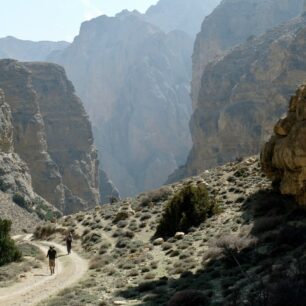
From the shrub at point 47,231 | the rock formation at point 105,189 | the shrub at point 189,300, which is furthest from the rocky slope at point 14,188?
the shrub at point 189,300

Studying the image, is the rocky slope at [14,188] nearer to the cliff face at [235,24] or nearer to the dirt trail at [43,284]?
the dirt trail at [43,284]

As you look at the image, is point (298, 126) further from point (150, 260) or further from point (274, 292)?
point (274, 292)

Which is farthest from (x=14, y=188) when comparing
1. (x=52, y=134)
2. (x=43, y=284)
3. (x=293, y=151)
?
(x=293, y=151)

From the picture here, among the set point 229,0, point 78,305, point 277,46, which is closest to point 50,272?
point 78,305

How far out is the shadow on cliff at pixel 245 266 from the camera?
15.6 m

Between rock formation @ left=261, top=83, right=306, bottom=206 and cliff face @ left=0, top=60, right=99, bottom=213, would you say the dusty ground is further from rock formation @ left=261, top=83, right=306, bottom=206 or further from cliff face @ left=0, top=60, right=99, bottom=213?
cliff face @ left=0, top=60, right=99, bottom=213

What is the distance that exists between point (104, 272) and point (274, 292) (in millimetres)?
16297

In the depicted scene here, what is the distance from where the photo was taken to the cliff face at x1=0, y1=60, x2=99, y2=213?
423 feet

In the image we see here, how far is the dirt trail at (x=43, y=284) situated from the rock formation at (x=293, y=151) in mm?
11563

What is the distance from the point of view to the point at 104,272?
26.8 metres

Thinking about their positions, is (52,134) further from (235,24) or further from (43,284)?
(43,284)

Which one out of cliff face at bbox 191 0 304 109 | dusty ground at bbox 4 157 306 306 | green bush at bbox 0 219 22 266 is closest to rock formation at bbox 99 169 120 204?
cliff face at bbox 191 0 304 109

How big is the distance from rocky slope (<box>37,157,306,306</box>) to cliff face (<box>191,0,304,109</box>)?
139 meters

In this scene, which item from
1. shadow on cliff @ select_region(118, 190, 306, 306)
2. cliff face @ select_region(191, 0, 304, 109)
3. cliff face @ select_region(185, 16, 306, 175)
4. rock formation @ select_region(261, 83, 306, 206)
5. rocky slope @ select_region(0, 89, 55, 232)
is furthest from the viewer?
cliff face @ select_region(191, 0, 304, 109)
